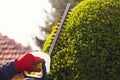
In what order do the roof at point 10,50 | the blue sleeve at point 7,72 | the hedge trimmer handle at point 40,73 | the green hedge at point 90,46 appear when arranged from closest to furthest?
the blue sleeve at point 7,72, the hedge trimmer handle at point 40,73, the green hedge at point 90,46, the roof at point 10,50

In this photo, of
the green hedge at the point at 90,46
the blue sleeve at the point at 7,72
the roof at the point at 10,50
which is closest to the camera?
the blue sleeve at the point at 7,72

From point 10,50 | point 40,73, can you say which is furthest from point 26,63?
point 10,50

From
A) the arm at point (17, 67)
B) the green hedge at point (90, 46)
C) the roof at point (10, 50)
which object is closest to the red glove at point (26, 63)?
the arm at point (17, 67)

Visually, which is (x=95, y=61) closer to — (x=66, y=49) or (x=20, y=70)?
(x=66, y=49)

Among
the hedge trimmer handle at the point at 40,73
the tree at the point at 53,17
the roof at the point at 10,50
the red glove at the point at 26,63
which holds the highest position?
the red glove at the point at 26,63

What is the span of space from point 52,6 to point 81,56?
1125cm

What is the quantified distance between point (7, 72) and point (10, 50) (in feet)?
13.3

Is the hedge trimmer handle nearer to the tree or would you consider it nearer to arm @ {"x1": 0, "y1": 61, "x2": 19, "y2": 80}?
arm @ {"x1": 0, "y1": 61, "x2": 19, "y2": 80}

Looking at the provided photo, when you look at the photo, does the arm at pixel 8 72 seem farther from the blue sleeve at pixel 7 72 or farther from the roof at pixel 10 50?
the roof at pixel 10 50

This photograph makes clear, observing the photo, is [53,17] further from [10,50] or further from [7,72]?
[7,72]

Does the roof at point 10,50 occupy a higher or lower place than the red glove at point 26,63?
lower

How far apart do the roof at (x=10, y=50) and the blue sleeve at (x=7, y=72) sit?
12.2ft

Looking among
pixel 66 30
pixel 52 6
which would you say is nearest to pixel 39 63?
pixel 66 30

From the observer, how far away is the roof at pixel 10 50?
5.64m
